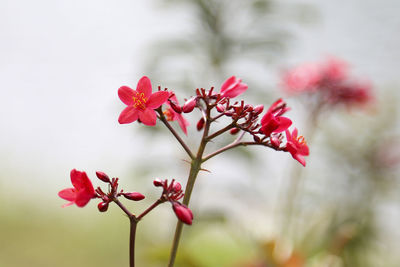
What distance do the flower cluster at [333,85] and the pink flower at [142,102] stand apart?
800 millimetres

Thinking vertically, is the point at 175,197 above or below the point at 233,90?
below

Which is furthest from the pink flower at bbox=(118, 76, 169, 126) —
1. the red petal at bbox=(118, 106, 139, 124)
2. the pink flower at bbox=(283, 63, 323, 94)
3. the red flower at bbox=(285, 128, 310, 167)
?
the pink flower at bbox=(283, 63, 323, 94)

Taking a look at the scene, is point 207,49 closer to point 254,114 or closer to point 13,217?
point 254,114

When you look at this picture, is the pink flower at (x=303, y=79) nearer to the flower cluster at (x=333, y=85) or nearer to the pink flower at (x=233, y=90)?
the flower cluster at (x=333, y=85)

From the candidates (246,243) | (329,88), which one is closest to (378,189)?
(329,88)

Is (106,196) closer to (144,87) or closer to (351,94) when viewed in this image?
(144,87)

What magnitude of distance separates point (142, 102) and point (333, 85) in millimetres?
830

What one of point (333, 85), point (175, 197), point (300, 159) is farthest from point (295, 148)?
point (333, 85)

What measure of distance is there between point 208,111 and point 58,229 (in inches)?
64.7

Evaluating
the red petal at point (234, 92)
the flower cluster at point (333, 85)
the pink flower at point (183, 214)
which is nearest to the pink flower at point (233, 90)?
the red petal at point (234, 92)

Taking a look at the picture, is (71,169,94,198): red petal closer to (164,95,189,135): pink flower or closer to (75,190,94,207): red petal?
(75,190,94,207): red petal

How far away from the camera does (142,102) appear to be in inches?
13.1

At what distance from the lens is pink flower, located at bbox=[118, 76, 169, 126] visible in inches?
12.8

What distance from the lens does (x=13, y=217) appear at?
1.72 meters
